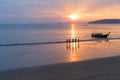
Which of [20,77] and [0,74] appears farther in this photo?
[0,74]

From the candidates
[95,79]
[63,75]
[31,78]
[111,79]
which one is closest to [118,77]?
[111,79]

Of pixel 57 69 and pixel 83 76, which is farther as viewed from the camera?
pixel 57 69

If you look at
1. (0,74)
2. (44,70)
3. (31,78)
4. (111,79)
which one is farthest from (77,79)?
(0,74)

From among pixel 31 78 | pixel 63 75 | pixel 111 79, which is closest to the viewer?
pixel 111 79

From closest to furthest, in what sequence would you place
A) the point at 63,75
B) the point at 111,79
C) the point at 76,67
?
the point at 111,79 → the point at 63,75 → the point at 76,67

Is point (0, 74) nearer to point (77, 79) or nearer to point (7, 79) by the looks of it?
point (7, 79)

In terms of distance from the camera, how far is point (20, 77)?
13.6m

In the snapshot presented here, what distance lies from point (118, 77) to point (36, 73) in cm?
527

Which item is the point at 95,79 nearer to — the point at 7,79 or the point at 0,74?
the point at 7,79

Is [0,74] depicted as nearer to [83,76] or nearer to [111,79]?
[83,76]

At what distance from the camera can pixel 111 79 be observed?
A: 12.2m

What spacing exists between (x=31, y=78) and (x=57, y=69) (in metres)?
3.56

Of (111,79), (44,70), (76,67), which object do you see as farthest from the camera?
(76,67)

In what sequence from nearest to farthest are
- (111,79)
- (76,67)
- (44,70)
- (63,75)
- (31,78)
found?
(111,79) < (31,78) < (63,75) < (44,70) < (76,67)
